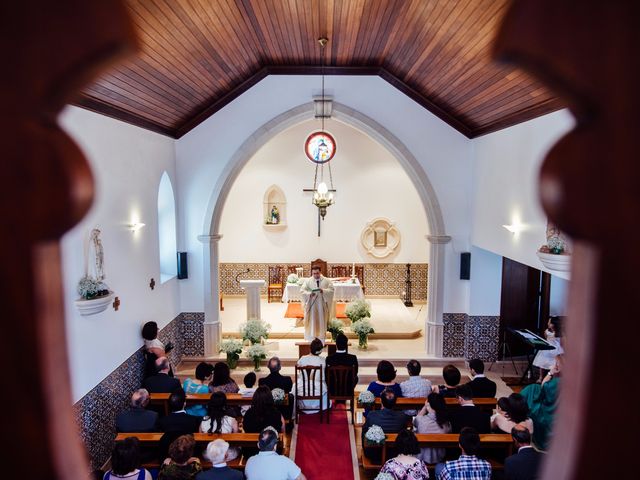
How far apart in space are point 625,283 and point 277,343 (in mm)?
9279

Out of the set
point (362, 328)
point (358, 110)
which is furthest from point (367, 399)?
point (358, 110)

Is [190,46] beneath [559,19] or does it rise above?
above

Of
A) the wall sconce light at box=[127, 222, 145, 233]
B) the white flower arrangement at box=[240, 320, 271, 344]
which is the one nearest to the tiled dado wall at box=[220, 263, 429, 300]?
the white flower arrangement at box=[240, 320, 271, 344]

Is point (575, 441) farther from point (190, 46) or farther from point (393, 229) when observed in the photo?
point (393, 229)

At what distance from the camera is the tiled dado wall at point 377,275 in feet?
41.4

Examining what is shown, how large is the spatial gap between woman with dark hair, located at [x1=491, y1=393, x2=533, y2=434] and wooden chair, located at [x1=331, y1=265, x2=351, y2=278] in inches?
312

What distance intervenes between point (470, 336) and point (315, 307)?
3.01 meters

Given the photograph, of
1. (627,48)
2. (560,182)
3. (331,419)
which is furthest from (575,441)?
(331,419)

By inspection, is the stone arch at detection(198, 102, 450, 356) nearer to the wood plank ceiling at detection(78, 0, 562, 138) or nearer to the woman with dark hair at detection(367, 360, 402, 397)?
the wood plank ceiling at detection(78, 0, 562, 138)

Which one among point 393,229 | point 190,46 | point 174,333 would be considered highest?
point 190,46

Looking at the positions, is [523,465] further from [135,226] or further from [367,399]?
[135,226]

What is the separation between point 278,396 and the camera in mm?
5461

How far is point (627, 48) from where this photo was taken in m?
0.38

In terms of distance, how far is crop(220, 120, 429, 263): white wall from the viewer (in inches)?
485
